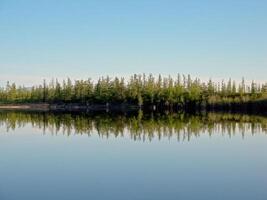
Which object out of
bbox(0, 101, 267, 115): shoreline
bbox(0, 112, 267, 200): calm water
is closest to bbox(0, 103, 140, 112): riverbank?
bbox(0, 101, 267, 115): shoreline

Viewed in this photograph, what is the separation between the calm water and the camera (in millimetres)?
11984

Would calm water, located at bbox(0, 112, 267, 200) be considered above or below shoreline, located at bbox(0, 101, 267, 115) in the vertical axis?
above

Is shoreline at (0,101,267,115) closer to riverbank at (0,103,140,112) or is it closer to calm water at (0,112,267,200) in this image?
riverbank at (0,103,140,112)

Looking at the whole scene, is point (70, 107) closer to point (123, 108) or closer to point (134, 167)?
point (123, 108)

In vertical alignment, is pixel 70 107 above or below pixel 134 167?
below

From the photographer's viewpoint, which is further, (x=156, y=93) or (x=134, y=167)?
(x=156, y=93)

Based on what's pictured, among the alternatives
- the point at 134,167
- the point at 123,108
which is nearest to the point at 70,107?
the point at 123,108

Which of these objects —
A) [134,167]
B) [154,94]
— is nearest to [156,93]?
[154,94]

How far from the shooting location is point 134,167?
16062mm

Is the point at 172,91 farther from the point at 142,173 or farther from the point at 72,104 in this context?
the point at 142,173

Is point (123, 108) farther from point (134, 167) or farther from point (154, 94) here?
point (134, 167)

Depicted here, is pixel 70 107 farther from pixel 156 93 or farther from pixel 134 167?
pixel 134 167

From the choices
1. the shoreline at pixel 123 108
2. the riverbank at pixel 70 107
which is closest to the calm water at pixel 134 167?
the shoreline at pixel 123 108

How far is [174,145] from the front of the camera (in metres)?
23.0
